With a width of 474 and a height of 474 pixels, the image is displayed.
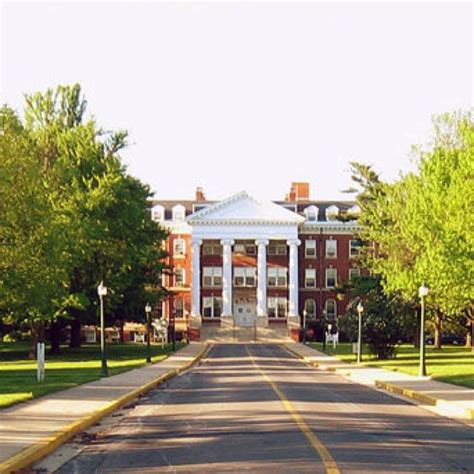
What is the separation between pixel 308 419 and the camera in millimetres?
18922

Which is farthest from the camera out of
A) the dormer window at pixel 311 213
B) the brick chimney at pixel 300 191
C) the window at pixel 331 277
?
the brick chimney at pixel 300 191

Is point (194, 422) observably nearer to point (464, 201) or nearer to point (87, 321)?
point (464, 201)

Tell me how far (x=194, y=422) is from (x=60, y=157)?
141 feet

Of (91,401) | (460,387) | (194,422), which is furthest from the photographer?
(460,387)

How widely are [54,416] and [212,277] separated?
84.0 metres

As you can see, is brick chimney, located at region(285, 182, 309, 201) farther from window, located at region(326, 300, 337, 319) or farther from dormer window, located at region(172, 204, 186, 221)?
window, located at region(326, 300, 337, 319)

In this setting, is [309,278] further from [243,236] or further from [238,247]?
[243,236]

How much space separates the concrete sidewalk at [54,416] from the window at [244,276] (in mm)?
70369

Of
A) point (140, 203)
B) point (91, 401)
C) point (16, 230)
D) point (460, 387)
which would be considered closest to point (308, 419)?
point (91, 401)

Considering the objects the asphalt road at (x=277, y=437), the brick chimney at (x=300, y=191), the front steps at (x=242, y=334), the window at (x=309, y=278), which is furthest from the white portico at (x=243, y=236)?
the asphalt road at (x=277, y=437)

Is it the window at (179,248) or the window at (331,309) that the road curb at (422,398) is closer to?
the window at (331,309)

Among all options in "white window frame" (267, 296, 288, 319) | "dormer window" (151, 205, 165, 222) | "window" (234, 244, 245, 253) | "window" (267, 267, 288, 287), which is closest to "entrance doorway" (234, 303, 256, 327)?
"white window frame" (267, 296, 288, 319)

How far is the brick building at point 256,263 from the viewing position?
100688 millimetres

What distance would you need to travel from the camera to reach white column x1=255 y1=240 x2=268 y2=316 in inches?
3937
